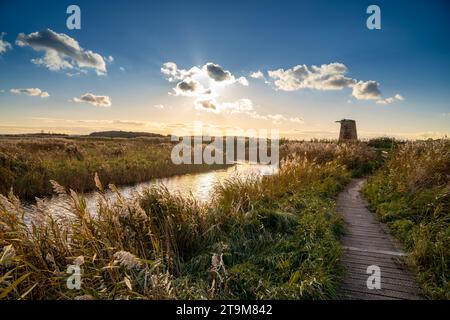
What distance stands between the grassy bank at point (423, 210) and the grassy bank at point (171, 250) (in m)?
1.23

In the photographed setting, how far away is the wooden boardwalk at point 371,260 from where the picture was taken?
3.88 metres

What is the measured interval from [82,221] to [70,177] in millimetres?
12898

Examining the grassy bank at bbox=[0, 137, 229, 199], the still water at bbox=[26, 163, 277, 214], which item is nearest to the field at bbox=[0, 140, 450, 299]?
the still water at bbox=[26, 163, 277, 214]

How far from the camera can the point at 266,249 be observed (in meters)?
5.05

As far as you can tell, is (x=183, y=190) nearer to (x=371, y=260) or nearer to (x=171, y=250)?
(x=171, y=250)

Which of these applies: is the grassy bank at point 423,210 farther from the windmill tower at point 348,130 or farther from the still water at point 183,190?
the windmill tower at point 348,130

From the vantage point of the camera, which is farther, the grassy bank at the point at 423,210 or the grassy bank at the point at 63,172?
the grassy bank at the point at 63,172

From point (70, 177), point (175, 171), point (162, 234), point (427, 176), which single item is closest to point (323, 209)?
point (427, 176)

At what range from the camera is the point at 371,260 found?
16.0ft

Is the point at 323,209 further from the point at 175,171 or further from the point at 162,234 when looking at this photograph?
the point at 175,171

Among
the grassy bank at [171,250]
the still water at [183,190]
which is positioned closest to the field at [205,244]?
the grassy bank at [171,250]

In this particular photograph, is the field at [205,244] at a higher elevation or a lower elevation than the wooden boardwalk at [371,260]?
higher

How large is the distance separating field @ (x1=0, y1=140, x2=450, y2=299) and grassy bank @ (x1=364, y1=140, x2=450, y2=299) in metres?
0.03

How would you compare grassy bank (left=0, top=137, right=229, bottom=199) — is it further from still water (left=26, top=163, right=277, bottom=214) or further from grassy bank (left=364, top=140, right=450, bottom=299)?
grassy bank (left=364, top=140, right=450, bottom=299)
